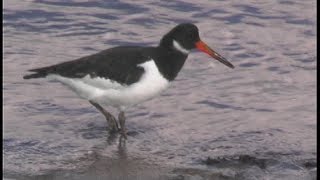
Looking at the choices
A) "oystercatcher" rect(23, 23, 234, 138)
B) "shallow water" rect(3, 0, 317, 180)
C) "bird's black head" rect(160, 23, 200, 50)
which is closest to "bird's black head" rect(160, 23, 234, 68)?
"bird's black head" rect(160, 23, 200, 50)

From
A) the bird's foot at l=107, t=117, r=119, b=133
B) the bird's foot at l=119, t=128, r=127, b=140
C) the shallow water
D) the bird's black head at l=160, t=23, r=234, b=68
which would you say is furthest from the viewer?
the bird's black head at l=160, t=23, r=234, b=68

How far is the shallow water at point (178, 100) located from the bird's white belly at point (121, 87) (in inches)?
15.6

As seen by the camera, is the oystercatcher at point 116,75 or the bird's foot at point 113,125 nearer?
the oystercatcher at point 116,75

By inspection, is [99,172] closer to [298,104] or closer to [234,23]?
[298,104]

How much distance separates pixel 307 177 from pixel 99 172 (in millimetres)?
1744

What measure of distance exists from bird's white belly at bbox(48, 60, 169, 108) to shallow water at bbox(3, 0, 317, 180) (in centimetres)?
40

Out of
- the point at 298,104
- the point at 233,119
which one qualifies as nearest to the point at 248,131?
the point at 233,119

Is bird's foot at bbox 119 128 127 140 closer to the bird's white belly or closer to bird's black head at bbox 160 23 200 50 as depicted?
the bird's white belly

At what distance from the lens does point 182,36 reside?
9.45 metres

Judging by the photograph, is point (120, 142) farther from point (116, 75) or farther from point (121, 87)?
point (116, 75)

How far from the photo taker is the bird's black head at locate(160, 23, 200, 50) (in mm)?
9398

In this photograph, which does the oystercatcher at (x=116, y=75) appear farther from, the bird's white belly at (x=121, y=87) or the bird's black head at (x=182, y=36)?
the bird's black head at (x=182, y=36)

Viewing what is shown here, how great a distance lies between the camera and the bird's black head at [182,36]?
9398 mm

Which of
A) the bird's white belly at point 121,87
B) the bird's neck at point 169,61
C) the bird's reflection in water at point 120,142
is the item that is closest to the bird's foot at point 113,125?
the bird's reflection in water at point 120,142
